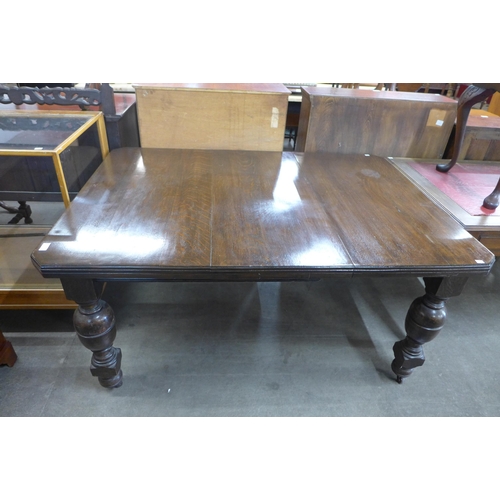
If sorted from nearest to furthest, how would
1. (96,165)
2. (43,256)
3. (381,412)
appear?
(43,256) < (381,412) < (96,165)

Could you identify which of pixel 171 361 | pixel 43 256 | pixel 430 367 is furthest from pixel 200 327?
pixel 430 367

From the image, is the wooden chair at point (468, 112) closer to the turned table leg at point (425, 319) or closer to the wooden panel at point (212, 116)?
the turned table leg at point (425, 319)

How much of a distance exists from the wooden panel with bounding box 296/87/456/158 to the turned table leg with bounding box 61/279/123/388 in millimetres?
1233

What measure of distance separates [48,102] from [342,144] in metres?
1.33

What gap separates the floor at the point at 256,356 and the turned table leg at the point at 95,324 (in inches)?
5.7

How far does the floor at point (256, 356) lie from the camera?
1.28 m

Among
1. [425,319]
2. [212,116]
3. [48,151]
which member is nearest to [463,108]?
[425,319]

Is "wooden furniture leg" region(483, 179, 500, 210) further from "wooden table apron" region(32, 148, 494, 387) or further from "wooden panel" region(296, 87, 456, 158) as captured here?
"wooden panel" region(296, 87, 456, 158)

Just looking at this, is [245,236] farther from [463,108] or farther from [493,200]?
[463,108]

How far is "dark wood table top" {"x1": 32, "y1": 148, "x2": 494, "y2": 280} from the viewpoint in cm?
95

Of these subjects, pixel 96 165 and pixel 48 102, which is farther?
pixel 96 165

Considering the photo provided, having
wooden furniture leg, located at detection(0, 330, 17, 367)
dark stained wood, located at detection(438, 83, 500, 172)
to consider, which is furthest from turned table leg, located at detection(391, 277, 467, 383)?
wooden furniture leg, located at detection(0, 330, 17, 367)

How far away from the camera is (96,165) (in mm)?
1569

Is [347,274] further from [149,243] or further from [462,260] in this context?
[149,243]
